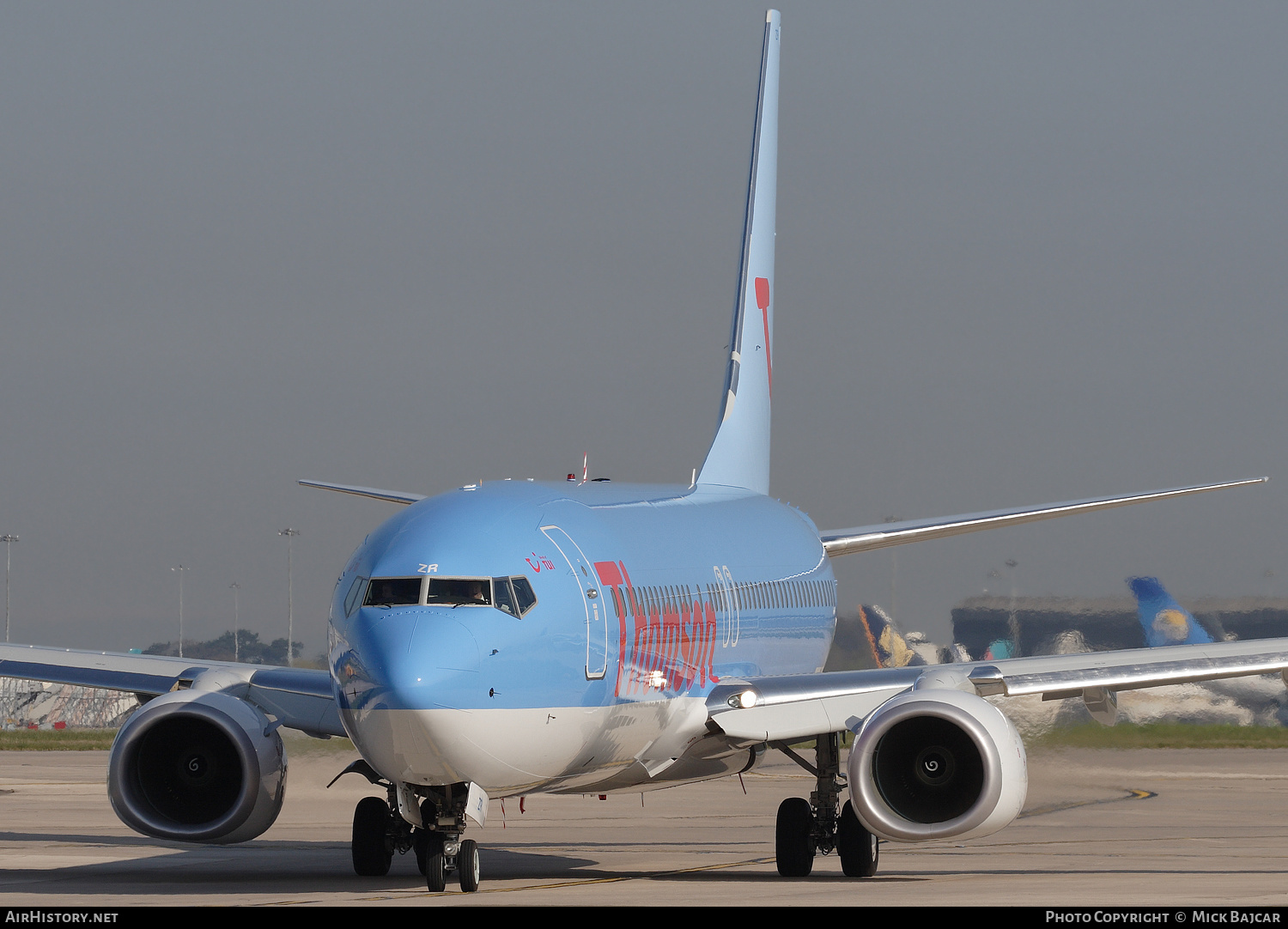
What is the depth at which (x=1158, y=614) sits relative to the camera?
4891 cm

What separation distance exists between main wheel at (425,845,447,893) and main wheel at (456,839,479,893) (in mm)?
130

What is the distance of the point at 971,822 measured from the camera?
17703 millimetres

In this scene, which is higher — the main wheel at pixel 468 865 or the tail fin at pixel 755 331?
the tail fin at pixel 755 331

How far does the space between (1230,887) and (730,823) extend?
13373 mm

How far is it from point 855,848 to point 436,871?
5525 millimetres

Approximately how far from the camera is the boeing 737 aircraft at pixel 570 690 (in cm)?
1561

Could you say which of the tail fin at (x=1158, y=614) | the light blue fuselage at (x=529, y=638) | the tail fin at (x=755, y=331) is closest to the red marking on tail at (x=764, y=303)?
the tail fin at (x=755, y=331)

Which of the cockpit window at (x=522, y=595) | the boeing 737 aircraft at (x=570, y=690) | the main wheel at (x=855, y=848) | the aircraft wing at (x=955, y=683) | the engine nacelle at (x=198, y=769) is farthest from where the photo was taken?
the main wheel at (x=855, y=848)

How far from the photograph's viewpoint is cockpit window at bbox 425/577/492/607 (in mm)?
15688

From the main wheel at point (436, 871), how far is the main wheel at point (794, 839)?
195 inches

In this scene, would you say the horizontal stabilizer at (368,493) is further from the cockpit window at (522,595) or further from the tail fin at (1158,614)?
the tail fin at (1158,614)

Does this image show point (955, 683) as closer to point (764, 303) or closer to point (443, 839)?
point (443, 839)

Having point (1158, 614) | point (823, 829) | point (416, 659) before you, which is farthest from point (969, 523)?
point (1158, 614)

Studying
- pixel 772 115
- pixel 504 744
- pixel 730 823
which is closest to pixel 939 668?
pixel 504 744
